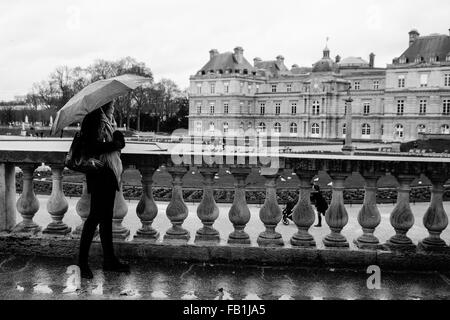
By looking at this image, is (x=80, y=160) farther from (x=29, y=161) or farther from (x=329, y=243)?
(x=329, y=243)

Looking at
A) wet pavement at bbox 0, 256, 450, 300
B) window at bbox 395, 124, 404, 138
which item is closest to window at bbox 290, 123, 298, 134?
window at bbox 395, 124, 404, 138

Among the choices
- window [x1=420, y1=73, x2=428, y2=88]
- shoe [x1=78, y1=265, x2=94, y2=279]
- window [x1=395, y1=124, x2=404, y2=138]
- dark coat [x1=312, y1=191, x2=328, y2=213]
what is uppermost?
window [x1=420, y1=73, x2=428, y2=88]

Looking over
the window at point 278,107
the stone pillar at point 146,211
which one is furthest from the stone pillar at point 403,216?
the window at point 278,107

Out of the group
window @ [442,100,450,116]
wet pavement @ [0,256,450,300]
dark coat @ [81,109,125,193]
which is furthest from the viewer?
window @ [442,100,450,116]

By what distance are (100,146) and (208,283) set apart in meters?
1.54

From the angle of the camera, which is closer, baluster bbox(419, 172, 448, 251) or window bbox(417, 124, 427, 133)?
baluster bbox(419, 172, 448, 251)

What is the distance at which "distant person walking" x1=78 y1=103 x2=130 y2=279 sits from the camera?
409 centimetres

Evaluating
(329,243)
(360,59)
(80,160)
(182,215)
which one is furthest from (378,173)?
(360,59)

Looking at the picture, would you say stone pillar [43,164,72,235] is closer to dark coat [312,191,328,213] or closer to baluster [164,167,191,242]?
baluster [164,167,191,242]

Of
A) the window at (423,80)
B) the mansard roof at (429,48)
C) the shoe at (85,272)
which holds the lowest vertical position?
the shoe at (85,272)

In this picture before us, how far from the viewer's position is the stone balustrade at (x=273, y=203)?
4.54m

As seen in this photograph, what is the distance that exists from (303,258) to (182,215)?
1.30 m

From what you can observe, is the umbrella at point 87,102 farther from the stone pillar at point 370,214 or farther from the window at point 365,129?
the window at point 365,129

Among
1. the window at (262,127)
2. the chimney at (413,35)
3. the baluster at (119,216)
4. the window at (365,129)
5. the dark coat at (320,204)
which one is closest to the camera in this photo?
the baluster at (119,216)
